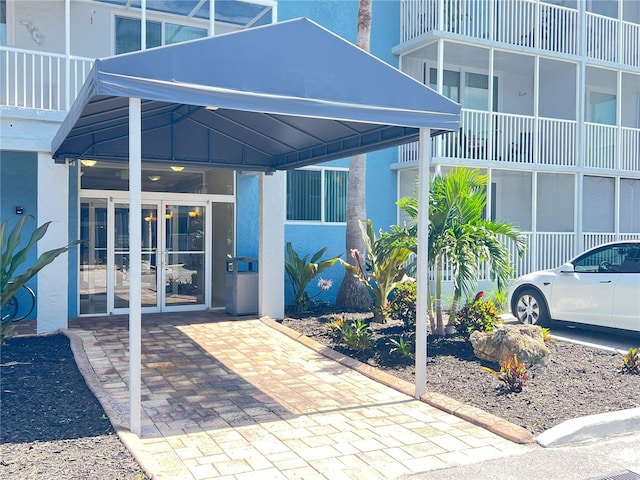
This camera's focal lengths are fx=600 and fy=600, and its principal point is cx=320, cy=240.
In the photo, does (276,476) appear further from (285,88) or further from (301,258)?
(301,258)

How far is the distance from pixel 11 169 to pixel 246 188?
4.27m

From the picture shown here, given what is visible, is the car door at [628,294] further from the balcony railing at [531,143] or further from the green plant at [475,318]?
the balcony railing at [531,143]

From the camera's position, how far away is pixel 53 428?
5.25 metres

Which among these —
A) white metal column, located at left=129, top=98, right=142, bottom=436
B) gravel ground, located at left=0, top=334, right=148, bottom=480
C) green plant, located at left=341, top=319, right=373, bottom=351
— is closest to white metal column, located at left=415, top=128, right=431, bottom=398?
green plant, located at left=341, top=319, right=373, bottom=351

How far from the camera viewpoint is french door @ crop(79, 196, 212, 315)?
1094 cm

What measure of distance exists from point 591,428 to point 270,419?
303 centimetres

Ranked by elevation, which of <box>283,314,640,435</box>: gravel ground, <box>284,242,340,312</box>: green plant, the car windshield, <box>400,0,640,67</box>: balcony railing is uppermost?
<box>400,0,640,67</box>: balcony railing

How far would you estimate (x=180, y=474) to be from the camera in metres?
4.48

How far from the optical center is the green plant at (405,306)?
30.6 ft

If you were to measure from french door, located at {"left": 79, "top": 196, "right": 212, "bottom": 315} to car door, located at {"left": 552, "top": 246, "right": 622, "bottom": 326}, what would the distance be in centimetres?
654

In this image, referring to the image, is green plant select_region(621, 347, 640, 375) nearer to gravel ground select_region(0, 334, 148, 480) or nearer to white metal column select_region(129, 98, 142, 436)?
white metal column select_region(129, 98, 142, 436)

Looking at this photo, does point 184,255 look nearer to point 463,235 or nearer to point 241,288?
point 241,288

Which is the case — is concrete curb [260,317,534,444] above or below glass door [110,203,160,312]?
below

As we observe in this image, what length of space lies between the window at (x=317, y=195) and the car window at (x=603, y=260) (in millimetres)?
5116
